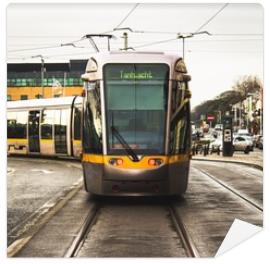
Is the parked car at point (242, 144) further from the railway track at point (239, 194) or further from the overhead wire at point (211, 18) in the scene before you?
the overhead wire at point (211, 18)

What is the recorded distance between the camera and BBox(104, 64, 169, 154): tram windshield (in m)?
11.2

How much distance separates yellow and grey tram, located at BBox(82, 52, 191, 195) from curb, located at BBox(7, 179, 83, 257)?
83cm

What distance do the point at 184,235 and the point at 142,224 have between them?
3.10 ft

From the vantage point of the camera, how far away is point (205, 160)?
28.1 meters

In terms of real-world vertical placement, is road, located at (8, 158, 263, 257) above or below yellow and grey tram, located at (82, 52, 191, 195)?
below

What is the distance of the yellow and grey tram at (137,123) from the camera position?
1120cm

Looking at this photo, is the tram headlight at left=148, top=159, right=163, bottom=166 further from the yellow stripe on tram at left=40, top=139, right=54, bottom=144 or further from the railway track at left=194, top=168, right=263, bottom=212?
the yellow stripe on tram at left=40, top=139, right=54, bottom=144

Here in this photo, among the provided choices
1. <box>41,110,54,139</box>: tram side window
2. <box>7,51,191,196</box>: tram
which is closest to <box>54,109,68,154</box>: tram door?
<box>41,110,54,139</box>: tram side window

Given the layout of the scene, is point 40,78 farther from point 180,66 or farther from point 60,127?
point 60,127

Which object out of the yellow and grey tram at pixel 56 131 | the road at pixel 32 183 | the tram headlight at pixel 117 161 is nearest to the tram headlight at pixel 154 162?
the tram headlight at pixel 117 161

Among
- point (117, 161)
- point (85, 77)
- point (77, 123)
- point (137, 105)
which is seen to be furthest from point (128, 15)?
point (77, 123)

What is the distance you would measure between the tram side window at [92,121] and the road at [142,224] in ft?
3.35
